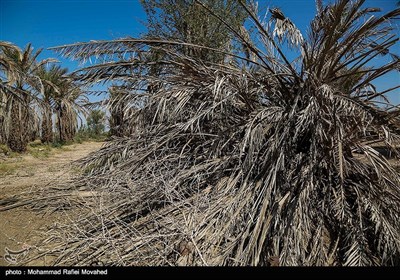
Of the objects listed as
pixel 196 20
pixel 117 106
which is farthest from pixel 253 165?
pixel 196 20

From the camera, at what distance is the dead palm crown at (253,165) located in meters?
3.28

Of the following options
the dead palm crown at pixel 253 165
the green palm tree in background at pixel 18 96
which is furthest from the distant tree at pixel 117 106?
the green palm tree in background at pixel 18 96

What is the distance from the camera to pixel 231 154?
4.64m

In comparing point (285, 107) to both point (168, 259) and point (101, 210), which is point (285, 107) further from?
point (101, 210)

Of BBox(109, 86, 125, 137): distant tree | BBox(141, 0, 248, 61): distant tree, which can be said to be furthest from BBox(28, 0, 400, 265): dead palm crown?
BBox(141, 0, 248, 61): distant tree

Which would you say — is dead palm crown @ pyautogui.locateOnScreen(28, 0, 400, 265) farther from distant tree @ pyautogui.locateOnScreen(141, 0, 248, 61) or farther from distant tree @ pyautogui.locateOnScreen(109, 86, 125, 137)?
distant tree @ pyautogui.locateOnScreen(141, 0, 248, 61)

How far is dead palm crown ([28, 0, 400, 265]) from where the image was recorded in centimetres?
328

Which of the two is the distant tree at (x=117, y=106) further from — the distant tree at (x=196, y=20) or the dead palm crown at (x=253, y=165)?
the distant tree at (x=196, y=20)

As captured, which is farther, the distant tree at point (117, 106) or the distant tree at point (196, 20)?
the distant tree at point (196, 20)

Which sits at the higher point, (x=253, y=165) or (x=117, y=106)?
(x=117, y=106)

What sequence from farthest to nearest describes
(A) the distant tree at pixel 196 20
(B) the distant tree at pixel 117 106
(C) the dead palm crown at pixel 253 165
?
(A) the distant tree at pixel 196 20 → (B) the distant tree at pixel 117 106 → (C) the dead palm crown at pixel 253 165

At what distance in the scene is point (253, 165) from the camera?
4.09 m

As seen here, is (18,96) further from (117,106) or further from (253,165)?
(253,165)
